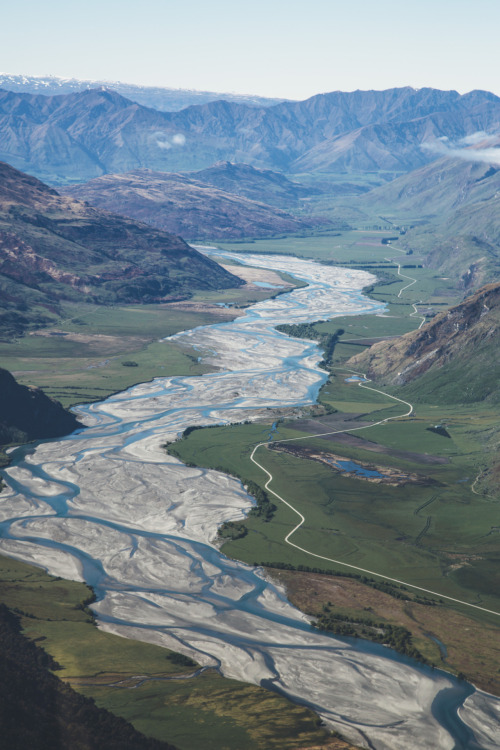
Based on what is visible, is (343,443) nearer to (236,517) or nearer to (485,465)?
(485,465)

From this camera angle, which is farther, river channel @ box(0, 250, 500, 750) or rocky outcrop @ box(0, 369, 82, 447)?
rocky outcrop @ box(0, 369, 82, 447)

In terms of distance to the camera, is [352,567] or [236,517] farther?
[236,517]

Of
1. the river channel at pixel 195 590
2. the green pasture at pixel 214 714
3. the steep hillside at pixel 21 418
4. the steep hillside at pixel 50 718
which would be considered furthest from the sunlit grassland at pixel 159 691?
the steep hillside at pixel 21 418

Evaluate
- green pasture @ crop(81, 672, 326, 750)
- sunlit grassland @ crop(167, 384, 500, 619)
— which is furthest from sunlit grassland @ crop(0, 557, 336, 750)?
sunlit grassland @ crop(167, 384, 500, 619)

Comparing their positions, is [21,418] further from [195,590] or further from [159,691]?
[159,691]

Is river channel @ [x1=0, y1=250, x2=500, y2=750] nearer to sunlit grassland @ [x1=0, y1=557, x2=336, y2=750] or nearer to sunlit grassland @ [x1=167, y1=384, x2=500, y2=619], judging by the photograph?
sunlit grassland @ [x1=0, y1=557, x2=336, y2=750]

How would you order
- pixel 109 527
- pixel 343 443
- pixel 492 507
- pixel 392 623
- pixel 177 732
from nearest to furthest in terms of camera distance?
1. pixel 177 732
2. pixel 392 623
3. pixel 109 527
4. pixel 492 507
5. pixel 343 443

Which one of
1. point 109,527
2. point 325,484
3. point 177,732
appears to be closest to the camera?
point 177,732

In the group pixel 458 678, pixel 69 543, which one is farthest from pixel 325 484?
pixel 458 678
